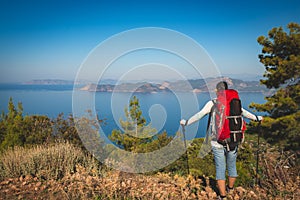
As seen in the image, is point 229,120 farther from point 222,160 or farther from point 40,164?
point 40,164

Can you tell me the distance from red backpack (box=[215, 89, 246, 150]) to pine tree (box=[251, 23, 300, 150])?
446cm

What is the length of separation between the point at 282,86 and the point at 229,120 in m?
5.57

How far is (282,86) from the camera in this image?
26.4ft

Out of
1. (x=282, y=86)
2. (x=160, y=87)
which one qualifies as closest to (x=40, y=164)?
(x=160, y=87)

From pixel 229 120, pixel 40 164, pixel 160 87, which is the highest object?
pixel 160 87

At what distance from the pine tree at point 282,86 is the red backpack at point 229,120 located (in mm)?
4464

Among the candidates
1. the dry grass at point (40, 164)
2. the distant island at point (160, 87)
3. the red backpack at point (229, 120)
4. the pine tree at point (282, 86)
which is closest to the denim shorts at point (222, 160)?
the red backpack at point (229, 120)

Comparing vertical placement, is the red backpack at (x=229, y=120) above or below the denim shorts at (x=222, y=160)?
above

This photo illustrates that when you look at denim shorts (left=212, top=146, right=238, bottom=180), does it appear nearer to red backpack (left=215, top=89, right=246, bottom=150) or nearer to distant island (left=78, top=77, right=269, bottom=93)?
red backpack (left=215, top=89, right=246, bottom=150)

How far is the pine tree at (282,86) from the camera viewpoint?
7.32 m

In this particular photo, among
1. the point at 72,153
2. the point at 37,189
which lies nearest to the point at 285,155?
the point at 72,153

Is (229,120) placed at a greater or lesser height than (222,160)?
greater

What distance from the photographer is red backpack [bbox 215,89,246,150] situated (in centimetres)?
353

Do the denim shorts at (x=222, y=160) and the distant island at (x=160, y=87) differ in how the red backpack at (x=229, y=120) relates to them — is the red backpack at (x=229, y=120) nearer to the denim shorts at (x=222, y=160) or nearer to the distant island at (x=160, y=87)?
the denim shorts at (x=222, y=160)
